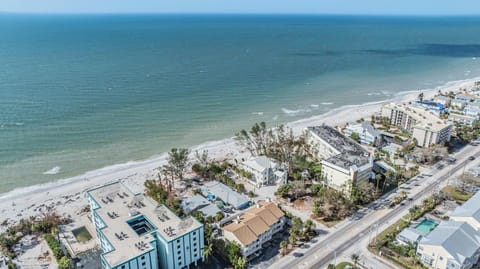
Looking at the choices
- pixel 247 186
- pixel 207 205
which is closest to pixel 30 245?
pixel 207 205

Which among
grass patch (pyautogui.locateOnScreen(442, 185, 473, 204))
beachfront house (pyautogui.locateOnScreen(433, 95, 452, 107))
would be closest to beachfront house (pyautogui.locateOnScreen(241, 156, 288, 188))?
grass patch (pyautogui.locateOnScreen(442, 185, 473, 204))

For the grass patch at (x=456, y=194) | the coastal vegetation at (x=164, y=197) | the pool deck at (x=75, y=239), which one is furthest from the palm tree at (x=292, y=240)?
the grass patch at (x=456, y=194)

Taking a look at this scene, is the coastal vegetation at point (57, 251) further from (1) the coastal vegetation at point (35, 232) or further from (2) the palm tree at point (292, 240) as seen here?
(2) the palm tree at point (292, 240)

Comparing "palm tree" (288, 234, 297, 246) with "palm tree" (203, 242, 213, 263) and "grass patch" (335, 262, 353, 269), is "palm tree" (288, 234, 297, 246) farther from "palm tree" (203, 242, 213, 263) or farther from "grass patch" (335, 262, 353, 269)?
"palm tree" (203, 242, 213, 263)

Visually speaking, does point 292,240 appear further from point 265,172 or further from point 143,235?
point 143,235

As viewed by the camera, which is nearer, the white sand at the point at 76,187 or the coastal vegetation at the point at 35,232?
the coastal vegetation at the point at 35,232
